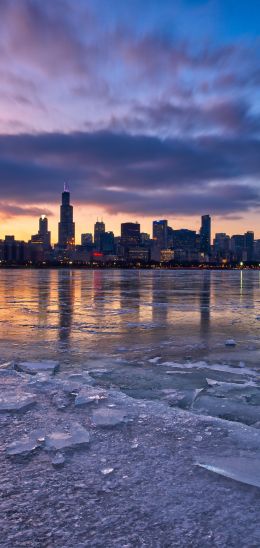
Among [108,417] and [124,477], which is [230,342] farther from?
[124,477]

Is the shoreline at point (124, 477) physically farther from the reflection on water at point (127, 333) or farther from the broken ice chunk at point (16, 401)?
the reflection on water at point (127, 333)

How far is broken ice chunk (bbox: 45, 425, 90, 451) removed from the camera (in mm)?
4000

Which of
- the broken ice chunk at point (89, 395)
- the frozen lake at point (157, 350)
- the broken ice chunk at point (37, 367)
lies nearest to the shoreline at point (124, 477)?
the broken ice chunk at point (89, 395)

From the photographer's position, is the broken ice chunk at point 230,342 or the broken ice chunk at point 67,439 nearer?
the broken ice chunk at point 67,439

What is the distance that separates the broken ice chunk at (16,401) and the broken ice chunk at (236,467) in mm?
2499

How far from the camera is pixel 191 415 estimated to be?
489 centimetres

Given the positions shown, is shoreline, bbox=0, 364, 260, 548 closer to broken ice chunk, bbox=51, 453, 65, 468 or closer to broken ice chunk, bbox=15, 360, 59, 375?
broken ice chunk, bbox=51, 453, 65, 468

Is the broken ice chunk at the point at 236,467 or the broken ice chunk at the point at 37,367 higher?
the broken ice chunk at the point at 236,467

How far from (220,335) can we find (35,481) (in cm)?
839

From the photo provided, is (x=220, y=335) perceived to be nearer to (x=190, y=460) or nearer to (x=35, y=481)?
(x=190, y=460)

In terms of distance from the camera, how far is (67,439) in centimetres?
413

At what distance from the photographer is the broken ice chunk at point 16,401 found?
5129mm

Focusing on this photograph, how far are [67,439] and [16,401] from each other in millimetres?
1538

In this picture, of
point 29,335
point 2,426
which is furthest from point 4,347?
point 2,426
